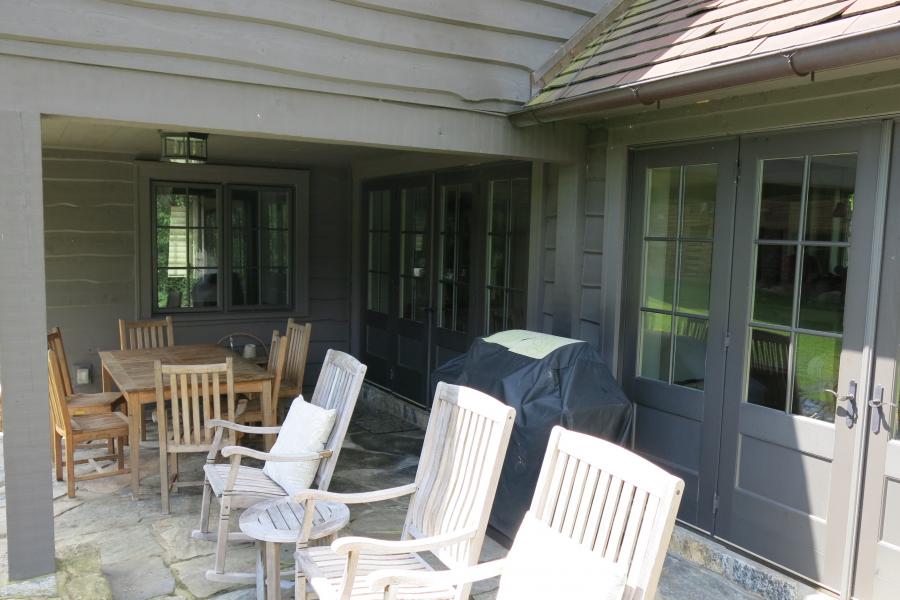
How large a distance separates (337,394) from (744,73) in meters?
2.31

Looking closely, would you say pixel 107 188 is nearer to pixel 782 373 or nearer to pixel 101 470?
pixel 101 470

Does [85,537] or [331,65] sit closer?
[331,65]

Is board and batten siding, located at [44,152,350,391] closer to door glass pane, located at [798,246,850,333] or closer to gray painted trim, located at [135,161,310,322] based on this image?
gray painted trim, located at [135,161,310,322]

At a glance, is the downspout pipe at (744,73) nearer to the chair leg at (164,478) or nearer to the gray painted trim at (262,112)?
the gray painted trim at (262,112)

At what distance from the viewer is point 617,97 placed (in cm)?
328

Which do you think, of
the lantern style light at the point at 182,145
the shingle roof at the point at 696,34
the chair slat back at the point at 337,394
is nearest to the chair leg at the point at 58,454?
the chair slat back at the point at 337,394

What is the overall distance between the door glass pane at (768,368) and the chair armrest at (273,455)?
6.56 feet

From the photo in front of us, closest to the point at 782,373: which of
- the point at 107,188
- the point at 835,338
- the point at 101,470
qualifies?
the point at 835,338

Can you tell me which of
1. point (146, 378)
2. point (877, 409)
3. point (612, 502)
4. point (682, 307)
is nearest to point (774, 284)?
point (682, 307)

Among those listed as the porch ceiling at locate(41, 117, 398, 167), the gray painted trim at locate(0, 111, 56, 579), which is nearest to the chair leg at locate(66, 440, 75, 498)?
the gray painted trim at locate(0, 111, 56, 579)

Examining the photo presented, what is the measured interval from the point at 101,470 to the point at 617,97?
391 centimetres

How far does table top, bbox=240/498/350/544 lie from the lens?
2.72 m

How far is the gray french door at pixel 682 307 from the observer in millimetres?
3395

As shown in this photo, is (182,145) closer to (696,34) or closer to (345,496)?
(345,496)
